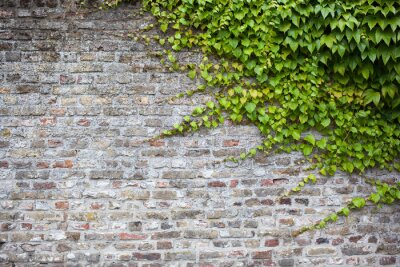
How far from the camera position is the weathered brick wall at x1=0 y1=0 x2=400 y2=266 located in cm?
348

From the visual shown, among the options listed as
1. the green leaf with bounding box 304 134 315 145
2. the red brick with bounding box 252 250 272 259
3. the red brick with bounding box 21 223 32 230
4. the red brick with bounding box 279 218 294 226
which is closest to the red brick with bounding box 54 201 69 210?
the red brick with bounding box 21 223 32 230

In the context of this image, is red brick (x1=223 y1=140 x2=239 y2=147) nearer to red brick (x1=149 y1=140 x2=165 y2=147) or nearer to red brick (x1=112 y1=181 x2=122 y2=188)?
red brick (x1=149 y1=140 x2=165 y2=147)

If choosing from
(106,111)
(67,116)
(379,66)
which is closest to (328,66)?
(379,66)

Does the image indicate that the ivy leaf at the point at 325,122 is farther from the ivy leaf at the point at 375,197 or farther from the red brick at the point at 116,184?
the red brick at the point at 116,184

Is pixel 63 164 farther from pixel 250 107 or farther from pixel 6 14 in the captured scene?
pixel 250 107

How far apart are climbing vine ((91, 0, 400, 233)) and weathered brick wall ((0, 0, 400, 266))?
0.14 meters

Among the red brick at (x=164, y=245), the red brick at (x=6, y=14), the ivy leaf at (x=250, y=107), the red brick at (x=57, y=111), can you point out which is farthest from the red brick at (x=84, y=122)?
the ivy leaf at (x=250, y=107)

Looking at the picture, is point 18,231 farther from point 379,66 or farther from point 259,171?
point 379,66

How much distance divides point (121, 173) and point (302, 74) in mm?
1707

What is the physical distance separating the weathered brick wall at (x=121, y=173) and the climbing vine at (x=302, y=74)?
0.45 feet

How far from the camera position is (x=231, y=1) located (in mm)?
3471

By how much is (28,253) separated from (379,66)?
3253mm

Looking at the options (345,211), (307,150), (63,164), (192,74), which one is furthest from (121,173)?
(345,211)

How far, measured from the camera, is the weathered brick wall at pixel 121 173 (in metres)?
3.48
